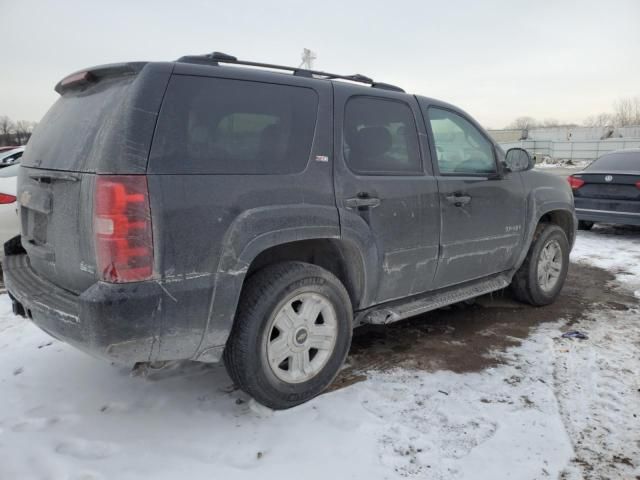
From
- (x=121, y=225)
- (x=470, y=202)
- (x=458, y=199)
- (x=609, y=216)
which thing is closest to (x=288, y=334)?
(x=121, y=225)

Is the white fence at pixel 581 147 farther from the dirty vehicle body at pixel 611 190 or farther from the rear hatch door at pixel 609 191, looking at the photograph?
the rear hatch door at pixel 609 191

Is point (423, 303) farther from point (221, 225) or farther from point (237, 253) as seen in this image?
point (221, 225)

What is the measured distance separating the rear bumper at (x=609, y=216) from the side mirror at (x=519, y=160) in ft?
15.1

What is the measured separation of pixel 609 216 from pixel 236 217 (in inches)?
297

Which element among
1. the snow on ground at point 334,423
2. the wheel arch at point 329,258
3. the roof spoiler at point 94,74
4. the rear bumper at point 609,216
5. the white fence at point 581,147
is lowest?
the snow on ground at point 334,423

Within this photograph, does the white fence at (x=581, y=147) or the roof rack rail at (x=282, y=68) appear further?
the white fence at (x=581, y=147)

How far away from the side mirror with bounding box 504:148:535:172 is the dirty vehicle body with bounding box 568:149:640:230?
4636 millimetres

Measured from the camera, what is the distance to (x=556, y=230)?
472cm

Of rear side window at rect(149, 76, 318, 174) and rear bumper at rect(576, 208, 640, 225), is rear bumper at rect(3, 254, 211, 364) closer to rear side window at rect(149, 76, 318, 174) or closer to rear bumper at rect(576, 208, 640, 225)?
rear side window at rect(149, 76, 318, 174)

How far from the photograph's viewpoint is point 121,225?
6.96 ft

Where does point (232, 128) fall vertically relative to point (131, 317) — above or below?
above

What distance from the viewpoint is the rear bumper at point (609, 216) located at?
25.0ft

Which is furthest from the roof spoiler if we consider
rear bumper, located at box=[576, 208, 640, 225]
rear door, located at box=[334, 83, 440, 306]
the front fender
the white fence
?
the white fence

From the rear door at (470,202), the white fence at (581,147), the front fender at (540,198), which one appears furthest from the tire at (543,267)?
the white fence at (581,147)
